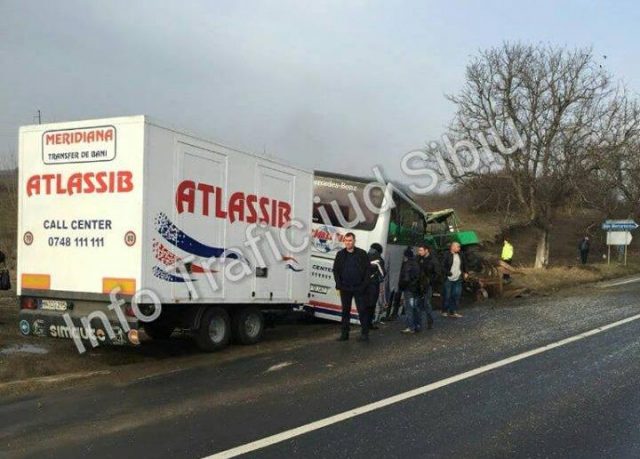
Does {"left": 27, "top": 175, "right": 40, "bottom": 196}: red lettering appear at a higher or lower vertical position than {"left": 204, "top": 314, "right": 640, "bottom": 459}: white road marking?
higher

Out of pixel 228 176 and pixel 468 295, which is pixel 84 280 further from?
pixel 468 295

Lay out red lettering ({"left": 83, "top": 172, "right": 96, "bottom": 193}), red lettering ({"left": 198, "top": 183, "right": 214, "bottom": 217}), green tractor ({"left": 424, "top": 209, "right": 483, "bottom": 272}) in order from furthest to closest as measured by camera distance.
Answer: green tractor ({"left": 424, "top": 209, "right": 483, "bottom": 272}), red lettering ({"left": 198, "top": 183, "right": 214, "bottom": 217}), red lettering ({"left": 83, "top": 172, "right": 96, "bottom": 193})

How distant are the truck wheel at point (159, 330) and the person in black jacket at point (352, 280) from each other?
2.88 m

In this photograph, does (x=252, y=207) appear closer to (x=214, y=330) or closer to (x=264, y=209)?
(x=264, y=209)

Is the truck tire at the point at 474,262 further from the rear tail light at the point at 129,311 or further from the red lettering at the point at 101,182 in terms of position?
the red lettering at the point at 101,182

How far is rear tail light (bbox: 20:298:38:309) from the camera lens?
8750 millimetres

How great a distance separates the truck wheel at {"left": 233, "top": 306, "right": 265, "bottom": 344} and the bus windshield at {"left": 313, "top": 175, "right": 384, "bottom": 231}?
3311mm

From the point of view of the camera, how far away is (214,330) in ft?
31.5

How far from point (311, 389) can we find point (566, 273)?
2105 cm

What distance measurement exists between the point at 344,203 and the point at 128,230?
6.12m

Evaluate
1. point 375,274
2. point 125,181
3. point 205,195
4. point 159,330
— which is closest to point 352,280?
point 375,274

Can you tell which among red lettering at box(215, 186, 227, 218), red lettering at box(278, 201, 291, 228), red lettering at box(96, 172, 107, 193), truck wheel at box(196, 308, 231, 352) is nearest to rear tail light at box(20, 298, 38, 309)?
red lettering at box(96, 172, 107, 193)

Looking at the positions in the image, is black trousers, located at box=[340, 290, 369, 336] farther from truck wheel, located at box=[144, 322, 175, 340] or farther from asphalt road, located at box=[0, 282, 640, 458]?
truck wheel, located at box=[144, 322, 175, 340]

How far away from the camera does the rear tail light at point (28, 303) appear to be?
875cm
